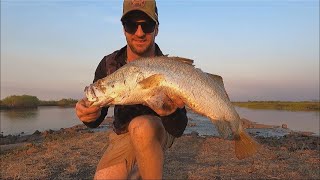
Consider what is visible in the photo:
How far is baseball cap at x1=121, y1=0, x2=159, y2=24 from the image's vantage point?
4.32 metres

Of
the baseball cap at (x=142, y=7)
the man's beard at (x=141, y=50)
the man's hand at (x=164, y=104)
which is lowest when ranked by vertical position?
the man's hand at (x=164, y=104)

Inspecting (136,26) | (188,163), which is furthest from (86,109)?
(188,163)

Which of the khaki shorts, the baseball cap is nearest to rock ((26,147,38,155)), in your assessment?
the khaki shorts

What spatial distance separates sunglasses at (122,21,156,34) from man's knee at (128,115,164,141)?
104 centimetres

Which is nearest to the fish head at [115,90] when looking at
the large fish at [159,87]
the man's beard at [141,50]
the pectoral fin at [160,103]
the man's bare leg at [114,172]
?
the large fish at [159,87]

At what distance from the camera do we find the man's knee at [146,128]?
3902 millimetres

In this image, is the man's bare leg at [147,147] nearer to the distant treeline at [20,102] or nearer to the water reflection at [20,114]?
the water reflection at [20,114]

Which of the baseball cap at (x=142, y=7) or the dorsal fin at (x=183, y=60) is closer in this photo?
the dorsal fin at (x=183, y=60)

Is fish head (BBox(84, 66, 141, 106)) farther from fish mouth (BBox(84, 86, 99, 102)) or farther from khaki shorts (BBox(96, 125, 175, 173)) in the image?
khaki shorts (BBox(96, 125, 175, 173))

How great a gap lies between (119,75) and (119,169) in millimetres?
1159

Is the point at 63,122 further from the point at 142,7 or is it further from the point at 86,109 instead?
the point at 86,109

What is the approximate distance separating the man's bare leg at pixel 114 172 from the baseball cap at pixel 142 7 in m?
1.71

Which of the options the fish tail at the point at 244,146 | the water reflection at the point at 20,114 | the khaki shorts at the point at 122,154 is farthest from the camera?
the water reflection at the point at 20,114

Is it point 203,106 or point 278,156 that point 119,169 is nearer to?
point 203,106
